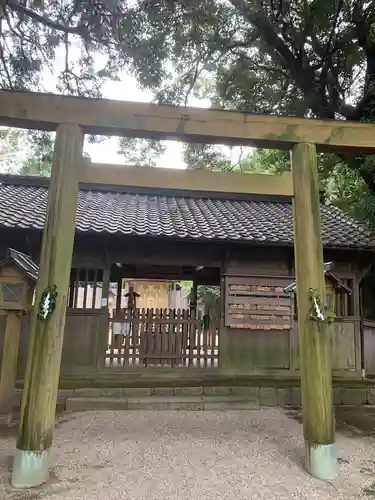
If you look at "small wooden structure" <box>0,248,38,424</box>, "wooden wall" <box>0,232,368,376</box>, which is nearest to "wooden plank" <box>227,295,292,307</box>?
"wooden wall" <box>0,232,368,376</box>

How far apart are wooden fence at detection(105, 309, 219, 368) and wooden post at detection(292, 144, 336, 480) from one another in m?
4.33

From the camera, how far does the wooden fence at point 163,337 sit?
7.66 m

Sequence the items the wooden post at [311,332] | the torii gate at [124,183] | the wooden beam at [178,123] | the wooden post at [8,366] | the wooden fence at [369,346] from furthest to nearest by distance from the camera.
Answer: the wooden fence at [369,346], the wooden post at [8,366], the wooden beam at [178,123], the wooden post at [311,332], the torii gate at [124,183]

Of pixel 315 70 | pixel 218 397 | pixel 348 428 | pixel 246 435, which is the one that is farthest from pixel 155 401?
pixel 315 70

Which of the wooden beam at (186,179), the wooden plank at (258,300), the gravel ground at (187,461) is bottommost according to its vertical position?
the gravel ground at (187,461)

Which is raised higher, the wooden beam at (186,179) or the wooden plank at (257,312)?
the wooden beam at (186,179)

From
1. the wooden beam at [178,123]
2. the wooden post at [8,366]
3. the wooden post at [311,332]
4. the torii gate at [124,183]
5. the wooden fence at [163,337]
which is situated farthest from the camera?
the wooden fence at [163,337]

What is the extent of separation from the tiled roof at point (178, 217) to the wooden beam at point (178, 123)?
3.55m

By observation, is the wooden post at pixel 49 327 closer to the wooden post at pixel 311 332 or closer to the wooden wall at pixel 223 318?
the wooden post at pixel 311 332

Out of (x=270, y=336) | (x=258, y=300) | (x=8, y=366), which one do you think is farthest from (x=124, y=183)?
(x=270, y=336)

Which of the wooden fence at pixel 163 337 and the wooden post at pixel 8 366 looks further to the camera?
the wooden fence at pixel 163 337

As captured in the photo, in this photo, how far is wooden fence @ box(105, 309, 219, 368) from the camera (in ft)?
25.1

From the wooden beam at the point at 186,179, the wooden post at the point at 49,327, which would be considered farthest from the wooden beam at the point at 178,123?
the wooden beam at the point at 186,179

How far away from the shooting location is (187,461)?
3.81m
